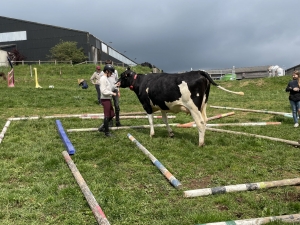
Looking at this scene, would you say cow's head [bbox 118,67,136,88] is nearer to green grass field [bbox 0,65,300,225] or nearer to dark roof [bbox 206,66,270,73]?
green grass field [bbox 0,65,300,225]

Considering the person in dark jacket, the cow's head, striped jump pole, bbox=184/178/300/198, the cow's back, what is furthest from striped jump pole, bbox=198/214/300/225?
the person in dark jacket

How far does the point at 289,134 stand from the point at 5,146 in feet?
28.9

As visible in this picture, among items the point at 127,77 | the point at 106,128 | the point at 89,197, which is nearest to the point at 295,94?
the point at 127,77

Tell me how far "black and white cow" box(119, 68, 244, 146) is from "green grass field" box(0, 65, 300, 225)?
940 mm

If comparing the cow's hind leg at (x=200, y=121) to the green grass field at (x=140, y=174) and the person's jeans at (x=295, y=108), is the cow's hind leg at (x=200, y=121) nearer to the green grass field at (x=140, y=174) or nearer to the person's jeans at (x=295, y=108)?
the green grass field at (x=140, y=174)

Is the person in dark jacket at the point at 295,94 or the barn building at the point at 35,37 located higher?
the barn building at the point at 35,37

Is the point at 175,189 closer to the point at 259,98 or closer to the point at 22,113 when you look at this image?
the point at 22,113

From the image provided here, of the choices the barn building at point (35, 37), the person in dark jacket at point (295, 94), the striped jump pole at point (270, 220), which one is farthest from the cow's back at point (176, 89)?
the barn building at point (35, 37)

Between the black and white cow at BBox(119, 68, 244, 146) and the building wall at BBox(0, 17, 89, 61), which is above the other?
the building wall at BBox(0, 17, 89, 61)

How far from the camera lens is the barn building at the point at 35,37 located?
189 ft

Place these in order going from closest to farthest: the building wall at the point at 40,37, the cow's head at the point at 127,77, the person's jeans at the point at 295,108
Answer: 1. the cow's head at the point at 127,77
2. the person's jeans at the point at 295,108
3. the building wall at the point at 40,37

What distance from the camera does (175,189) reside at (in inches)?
211

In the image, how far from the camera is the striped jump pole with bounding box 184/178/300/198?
502 centimetres

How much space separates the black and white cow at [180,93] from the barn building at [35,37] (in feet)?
165
